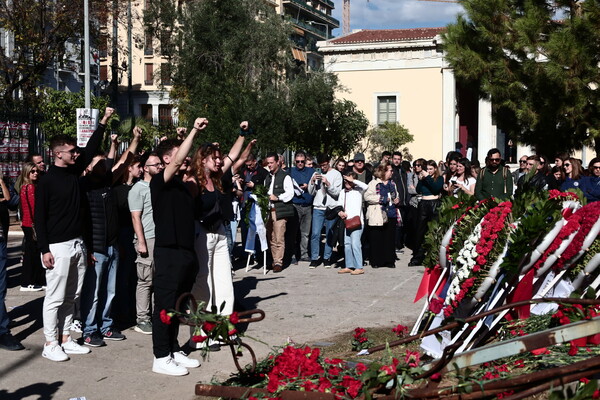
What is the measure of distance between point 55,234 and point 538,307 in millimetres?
4312

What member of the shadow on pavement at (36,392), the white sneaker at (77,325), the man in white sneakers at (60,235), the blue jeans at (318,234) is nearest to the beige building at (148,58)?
the blue jeans at (318,234)

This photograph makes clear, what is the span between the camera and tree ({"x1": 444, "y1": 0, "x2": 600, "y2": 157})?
54.5 ft

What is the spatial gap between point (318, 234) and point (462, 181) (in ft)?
8.70

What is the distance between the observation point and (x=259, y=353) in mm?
7820

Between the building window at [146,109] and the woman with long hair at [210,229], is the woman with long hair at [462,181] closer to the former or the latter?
the woman with long hair at [210,229]

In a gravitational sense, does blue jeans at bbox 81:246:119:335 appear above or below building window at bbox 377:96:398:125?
below

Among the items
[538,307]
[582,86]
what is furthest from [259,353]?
[582,86]

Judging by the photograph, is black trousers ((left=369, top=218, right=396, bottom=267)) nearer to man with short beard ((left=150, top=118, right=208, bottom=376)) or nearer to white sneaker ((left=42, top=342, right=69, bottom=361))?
man with short beard ((left=150, top=118, right=208, bottom=376))

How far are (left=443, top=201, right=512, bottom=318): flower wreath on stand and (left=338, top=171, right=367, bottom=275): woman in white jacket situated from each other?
6522 millimetres

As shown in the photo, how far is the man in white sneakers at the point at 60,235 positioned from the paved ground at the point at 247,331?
1.39 ft

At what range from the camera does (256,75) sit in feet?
132

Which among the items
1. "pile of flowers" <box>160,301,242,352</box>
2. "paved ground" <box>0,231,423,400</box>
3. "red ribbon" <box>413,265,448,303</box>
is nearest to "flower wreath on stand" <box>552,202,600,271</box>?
"red ribbon" <box>413,265,448,303</box>

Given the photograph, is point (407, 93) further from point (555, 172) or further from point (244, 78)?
point (555, 172)

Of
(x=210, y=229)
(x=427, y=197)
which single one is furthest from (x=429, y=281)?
(x=427, y=197)
